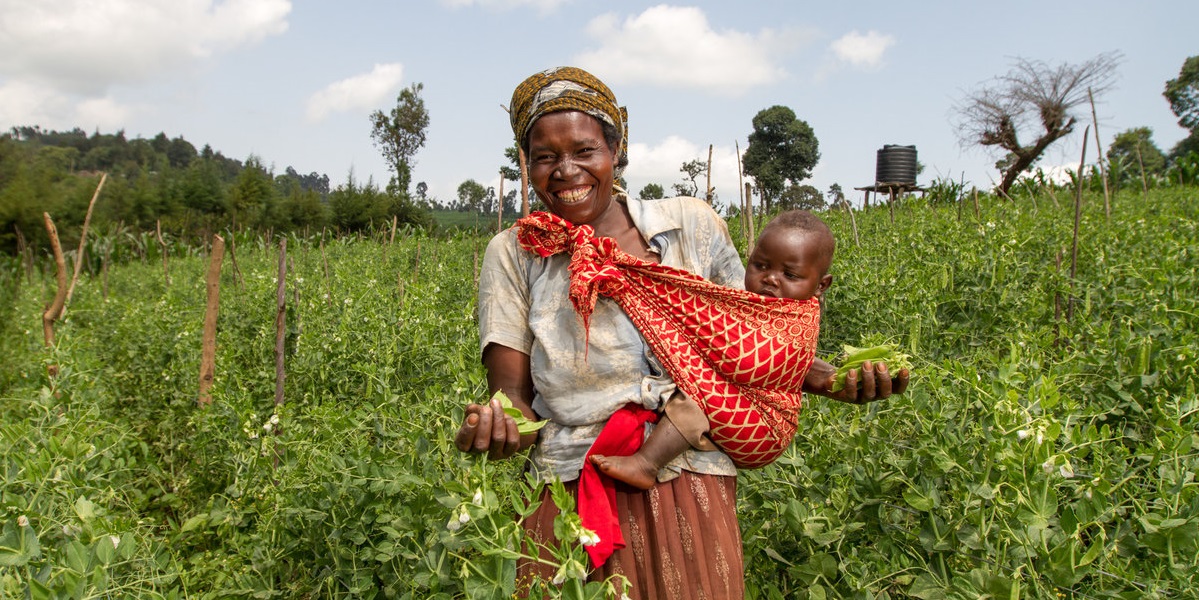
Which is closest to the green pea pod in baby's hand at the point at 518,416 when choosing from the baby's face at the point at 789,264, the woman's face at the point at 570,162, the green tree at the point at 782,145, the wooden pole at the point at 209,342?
the woman's face at the point at 570,162

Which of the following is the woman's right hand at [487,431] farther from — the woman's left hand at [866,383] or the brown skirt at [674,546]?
the woman's left hand at [866,383]

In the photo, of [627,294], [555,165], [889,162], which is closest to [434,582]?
[627,294]

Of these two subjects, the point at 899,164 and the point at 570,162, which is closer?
the point at 570,162

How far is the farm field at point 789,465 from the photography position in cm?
152

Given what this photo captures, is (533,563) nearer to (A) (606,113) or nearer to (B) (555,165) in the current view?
(B) (555,165)

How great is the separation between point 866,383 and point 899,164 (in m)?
14.1

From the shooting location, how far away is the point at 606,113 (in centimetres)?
155

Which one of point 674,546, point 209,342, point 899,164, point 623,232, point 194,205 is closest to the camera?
point 674,546

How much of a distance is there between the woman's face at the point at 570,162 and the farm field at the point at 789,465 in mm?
550

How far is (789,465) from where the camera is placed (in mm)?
2355

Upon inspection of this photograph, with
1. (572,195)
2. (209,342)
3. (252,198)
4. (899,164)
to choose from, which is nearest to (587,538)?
(572,195)

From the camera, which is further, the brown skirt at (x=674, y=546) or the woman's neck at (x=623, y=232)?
the woman's neck at (x=623, y=232)

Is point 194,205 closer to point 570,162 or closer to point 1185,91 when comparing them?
point 570,162

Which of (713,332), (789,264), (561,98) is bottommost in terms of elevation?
(713,332)
